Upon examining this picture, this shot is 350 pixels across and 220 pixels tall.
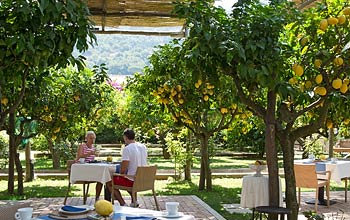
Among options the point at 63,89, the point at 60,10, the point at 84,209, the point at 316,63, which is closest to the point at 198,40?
the point at 316,63

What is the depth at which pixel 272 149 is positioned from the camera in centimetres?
475

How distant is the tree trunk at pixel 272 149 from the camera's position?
4680 mm

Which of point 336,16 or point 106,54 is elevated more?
point 106,54

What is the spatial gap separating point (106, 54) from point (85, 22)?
6228 cm

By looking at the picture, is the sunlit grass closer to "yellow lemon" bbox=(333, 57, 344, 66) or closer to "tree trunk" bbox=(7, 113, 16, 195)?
"tree trunk" bbox=(7, 113, 16, 195)

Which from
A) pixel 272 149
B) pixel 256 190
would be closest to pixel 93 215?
pixel 272 149

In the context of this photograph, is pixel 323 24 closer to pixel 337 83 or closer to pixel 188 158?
pixel 337 83

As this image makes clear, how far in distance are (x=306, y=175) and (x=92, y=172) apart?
303 centimetres

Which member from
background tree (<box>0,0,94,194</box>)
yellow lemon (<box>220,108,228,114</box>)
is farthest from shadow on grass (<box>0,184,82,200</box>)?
background tree (<box>0,0,94,194</box>)

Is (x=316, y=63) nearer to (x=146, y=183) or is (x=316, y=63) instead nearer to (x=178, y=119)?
(x=146, y=183)

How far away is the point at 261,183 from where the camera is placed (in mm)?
5613

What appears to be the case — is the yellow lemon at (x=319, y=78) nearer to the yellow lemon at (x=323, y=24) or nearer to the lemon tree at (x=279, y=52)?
the lemon tree at (x=279, y=52)

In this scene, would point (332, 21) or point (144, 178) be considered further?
point (144, 178)

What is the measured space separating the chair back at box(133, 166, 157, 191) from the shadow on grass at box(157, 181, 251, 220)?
1.07 meters
